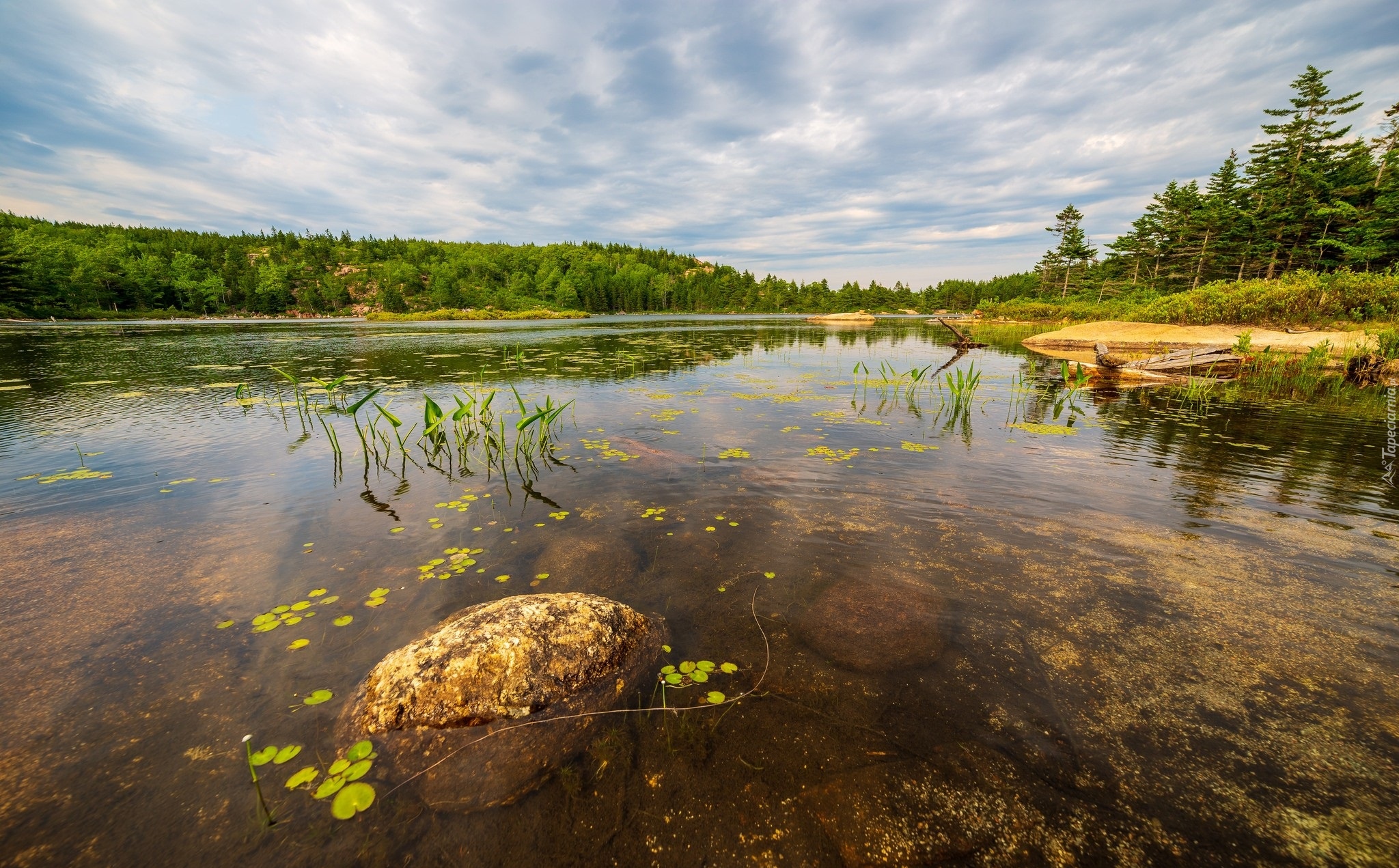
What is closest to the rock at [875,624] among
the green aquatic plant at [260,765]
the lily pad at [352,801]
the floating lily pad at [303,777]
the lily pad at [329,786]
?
the lily pad at [352,801]

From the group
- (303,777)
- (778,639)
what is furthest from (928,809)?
(303,777)

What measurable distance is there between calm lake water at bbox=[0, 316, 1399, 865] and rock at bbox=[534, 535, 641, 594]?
46 mm

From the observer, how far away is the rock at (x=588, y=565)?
Answer: 177 inches

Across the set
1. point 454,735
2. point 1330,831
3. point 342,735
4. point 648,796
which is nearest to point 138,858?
point 342,735

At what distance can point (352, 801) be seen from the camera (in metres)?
2.46

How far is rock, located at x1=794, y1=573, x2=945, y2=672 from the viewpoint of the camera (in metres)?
3.51

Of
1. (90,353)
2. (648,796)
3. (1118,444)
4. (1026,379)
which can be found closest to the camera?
(648,796)

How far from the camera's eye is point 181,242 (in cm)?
12681

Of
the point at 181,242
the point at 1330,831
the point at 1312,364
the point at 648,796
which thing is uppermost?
the point at 181,242

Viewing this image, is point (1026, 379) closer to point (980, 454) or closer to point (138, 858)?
point (980, 454)

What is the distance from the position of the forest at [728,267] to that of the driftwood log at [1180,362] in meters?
11.8

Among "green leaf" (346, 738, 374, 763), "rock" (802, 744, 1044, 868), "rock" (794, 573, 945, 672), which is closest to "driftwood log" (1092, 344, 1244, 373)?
"rock" (794, 573, 945, 672)

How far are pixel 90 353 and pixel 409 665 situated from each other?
1417 inches

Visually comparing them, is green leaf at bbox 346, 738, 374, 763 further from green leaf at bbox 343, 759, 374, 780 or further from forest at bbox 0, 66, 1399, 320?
forest at bbox 0, 66, 1399, 320
